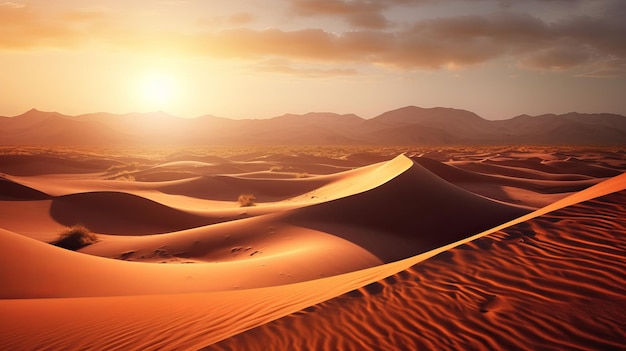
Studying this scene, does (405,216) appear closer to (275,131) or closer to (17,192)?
(17,192)

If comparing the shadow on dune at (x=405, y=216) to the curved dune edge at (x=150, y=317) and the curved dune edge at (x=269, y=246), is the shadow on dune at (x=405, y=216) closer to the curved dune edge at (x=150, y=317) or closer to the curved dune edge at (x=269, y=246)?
the curved dune edge at (x=269, y=246)

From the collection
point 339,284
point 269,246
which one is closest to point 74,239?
point 269,246

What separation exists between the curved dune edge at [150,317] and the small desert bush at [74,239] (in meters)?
7.38

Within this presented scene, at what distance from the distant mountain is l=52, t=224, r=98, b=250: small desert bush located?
111844mm

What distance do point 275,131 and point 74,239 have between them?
143m

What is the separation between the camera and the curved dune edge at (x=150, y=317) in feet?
15.5

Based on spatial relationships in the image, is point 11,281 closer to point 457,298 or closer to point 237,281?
point 237,281

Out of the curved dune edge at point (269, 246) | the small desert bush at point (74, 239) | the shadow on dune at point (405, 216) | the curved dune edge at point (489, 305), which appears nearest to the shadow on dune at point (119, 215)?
the curved dune edge at point (269, 246)

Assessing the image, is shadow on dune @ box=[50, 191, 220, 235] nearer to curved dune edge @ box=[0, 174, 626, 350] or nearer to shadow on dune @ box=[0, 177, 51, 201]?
shadow on dune @ box=[0, 177, 51, 201]

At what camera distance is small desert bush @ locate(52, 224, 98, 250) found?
13.2 m

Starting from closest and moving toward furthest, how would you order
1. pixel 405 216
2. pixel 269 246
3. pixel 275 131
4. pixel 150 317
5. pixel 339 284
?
pixel 150 317 → pixel 339 284 → pixel 269 246 → pixel 405 216 → pixel 275 131

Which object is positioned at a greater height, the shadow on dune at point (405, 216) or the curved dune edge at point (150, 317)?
the curved dune edge at point (150, 317)

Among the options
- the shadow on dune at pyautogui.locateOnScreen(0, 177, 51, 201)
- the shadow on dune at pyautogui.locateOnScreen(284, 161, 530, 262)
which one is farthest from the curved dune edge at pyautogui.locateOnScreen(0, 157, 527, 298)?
the shadow on dune at pyautogui.locateOnScreen(0, 177, 51, 201)

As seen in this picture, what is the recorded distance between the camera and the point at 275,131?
155125mm
